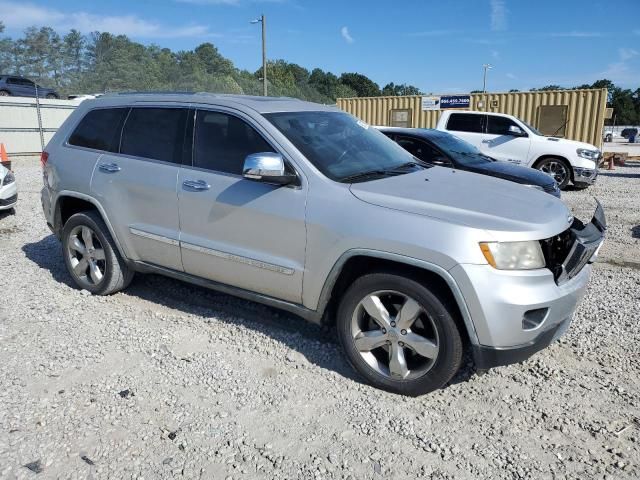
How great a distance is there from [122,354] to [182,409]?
35.7 inches

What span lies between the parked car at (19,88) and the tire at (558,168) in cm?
2162

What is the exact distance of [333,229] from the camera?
10.3 ft

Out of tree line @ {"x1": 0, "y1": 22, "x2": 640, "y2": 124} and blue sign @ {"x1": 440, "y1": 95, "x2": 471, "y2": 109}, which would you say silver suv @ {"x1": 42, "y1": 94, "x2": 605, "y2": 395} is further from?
tree line @ {"x1": 0, "y1": 22, "x2": 640, "y2": 124}

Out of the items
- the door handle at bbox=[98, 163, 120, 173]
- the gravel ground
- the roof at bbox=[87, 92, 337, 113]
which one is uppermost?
the roof at bbox=[87, 92, 337, 113]

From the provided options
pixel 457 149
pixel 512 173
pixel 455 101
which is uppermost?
pixel 455 101

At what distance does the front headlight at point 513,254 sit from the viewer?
2.73 metres

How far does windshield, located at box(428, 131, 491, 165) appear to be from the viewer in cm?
789

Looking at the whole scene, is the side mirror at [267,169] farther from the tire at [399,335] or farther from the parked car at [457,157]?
the parked car at [457,157]

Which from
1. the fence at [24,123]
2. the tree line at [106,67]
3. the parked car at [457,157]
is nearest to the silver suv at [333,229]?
the parked car at [457,157]

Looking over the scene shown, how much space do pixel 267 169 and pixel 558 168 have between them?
10.5 metres

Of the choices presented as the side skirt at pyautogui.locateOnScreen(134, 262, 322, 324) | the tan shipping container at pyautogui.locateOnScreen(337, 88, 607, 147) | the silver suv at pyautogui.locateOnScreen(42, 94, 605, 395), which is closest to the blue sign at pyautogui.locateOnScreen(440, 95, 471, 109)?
the tan shipping container at pyautogui.locateOnScreen(337, 88, 607, 147)

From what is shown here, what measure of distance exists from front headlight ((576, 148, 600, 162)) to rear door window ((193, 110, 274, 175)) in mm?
10166

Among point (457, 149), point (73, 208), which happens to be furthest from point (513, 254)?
point (457, 149)

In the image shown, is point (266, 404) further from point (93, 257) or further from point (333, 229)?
point (93, 257)
